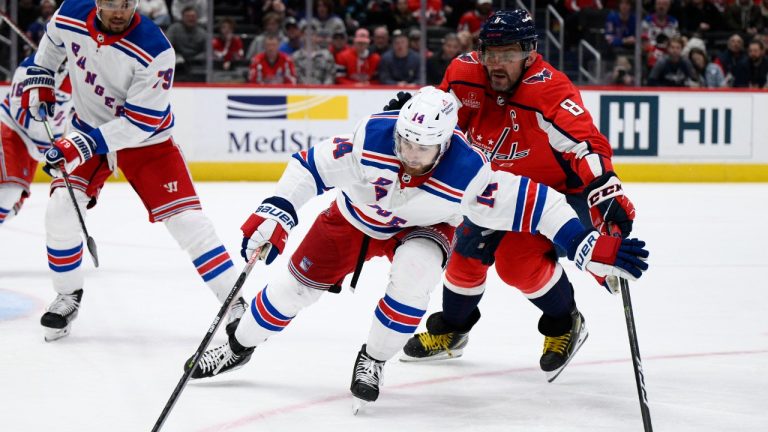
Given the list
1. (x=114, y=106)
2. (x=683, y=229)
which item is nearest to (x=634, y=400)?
(x=114, y=106)

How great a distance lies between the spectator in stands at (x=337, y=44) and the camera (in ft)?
32.2

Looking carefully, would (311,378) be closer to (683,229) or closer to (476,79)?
(476,79)

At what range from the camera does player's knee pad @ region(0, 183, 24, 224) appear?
507 cm

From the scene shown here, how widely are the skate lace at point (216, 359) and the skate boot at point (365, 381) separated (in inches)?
16.1

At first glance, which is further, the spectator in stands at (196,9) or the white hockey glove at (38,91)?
the spectator in stands at (196,9)

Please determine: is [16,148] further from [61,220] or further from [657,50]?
[657,50]

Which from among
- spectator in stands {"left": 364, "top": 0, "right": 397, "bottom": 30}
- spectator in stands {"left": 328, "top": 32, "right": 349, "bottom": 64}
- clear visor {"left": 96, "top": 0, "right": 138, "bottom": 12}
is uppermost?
clear visor {"left": 96, "top": 0, "right": 138, "bottom": 12}

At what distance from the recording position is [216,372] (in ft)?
10.9

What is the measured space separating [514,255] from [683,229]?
12.3 feet

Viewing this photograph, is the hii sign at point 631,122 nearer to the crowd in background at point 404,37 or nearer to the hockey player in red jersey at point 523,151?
the crowd in background at point 404,37

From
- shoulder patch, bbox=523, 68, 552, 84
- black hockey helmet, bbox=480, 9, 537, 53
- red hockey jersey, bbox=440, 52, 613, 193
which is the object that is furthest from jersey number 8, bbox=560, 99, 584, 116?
black hockey helmet, bbox=480, 9, 537, 53

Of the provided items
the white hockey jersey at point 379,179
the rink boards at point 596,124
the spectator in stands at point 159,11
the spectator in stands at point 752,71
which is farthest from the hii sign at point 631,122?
the white hockey jersey at point 379,179

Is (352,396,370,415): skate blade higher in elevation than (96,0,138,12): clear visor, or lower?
lower

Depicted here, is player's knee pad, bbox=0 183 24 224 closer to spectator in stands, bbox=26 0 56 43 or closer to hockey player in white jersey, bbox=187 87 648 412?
hockey player in white jersey, bbox=187 87 648 412
